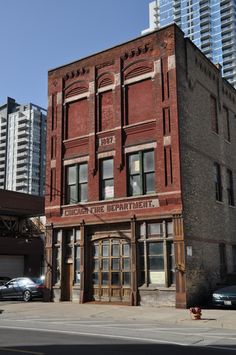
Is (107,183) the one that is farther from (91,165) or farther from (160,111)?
(160,111)

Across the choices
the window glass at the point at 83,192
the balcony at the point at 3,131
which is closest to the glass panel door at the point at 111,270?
the window glass at the point at 83,192

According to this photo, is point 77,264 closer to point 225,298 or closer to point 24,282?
point 24,282

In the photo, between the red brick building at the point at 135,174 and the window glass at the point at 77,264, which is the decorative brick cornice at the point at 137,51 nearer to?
the red brick building at the point at 135,174

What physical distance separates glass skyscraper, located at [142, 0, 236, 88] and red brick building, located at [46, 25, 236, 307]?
127590mm

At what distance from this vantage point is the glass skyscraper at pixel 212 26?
153500mm

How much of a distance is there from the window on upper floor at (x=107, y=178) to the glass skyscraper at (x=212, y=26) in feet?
425

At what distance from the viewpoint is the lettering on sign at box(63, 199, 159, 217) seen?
22125 mm

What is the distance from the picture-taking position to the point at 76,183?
25.4 meters

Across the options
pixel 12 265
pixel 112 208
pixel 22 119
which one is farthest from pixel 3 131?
pixel 112 208

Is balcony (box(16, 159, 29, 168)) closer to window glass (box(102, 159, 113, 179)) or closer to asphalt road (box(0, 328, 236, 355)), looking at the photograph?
window glass (box(102, 159, 113, 179))

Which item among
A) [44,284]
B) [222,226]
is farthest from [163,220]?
[44,284]

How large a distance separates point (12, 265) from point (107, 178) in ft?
70.1

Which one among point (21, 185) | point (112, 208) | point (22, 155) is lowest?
point (112, 208)

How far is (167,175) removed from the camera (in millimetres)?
21750
